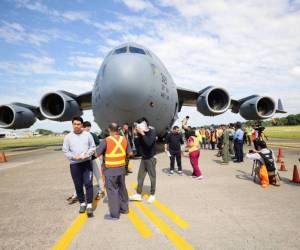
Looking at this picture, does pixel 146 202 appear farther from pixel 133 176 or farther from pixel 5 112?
pixel 5 112

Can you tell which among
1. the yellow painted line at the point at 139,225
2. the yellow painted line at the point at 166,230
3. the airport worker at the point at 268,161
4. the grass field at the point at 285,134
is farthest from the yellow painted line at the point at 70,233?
the grass field at the point at 285,134

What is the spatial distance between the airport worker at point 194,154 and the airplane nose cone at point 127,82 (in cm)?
224

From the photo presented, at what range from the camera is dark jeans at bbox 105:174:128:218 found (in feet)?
14.4

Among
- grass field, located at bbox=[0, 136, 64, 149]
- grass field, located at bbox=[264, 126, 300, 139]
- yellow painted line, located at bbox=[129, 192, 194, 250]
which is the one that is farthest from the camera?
grass field, located at bbox=[0, 136, 64, 149]

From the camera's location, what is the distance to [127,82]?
28.3 ft

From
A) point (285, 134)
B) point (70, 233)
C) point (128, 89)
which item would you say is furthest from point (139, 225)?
point (285, 134)

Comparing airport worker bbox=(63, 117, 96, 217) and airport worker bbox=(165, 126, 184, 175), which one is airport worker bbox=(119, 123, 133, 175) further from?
airport worker bbox=(63, 117, 96, 217)

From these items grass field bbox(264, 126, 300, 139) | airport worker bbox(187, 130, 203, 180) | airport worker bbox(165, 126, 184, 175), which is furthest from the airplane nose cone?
grass field bbox(264, 126, 300, 139)

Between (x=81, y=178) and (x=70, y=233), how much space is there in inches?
49.8

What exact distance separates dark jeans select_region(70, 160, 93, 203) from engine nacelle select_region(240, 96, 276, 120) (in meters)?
13.6

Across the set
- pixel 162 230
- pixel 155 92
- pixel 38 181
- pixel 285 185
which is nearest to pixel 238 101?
pixel 155 92

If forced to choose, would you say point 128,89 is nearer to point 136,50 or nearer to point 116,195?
point 136,50

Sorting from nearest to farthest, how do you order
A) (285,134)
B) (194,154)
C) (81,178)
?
(81,178) → (194,154) → (285,134)

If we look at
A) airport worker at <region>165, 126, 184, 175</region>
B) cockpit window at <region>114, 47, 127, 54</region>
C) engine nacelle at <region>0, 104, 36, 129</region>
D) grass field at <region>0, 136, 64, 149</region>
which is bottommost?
grass field at <region>0, 136, 64, 149</region>
